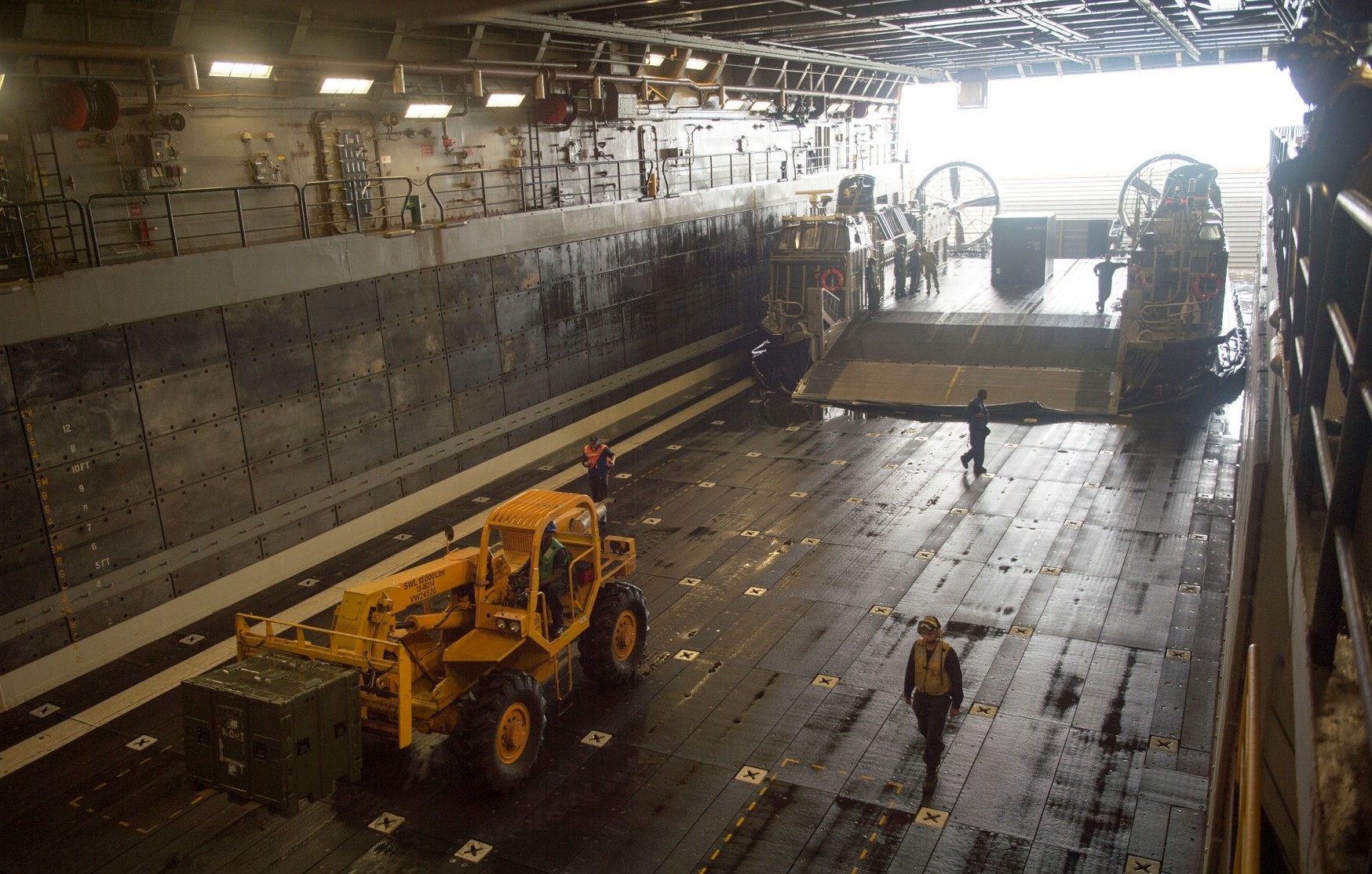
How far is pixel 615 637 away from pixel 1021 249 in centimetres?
2245

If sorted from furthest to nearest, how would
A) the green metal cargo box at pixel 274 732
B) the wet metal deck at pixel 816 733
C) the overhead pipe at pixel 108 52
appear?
the overhead pipe at pixel 108 52 → the wet metal deck at pixel 816 733 → the green metal cargo box at pixel 274 732

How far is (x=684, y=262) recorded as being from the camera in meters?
25.3

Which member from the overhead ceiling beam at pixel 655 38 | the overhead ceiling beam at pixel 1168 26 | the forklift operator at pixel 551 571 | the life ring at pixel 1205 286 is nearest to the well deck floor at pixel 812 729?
the forklift operator at pixel 551 571

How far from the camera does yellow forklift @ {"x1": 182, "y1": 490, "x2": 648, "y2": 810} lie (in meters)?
8.12

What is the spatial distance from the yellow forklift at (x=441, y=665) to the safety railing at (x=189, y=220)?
6.57 metres

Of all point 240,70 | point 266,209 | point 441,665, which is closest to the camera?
point 441,665

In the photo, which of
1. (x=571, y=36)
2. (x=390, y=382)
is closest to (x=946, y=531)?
(x=390, y=382)

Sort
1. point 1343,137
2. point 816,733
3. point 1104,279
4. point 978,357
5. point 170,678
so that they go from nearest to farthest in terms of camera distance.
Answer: point 1343,137 < point 816,733 < point 170,678 < point 978,357 < point 1104,279

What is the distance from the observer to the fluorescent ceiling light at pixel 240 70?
14258 mm

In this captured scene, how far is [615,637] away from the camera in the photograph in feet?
36.9

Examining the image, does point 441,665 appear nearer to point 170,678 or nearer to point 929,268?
point 170,678

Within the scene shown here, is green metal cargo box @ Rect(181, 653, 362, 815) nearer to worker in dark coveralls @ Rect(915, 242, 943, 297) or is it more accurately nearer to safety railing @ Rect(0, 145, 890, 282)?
safety railing @ Rect(0, 145, 890, 282)

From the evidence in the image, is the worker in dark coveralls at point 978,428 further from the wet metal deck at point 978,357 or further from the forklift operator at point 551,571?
the forklift operator at point 551,571

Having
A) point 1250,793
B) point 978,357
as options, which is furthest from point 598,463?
point 1250,793
